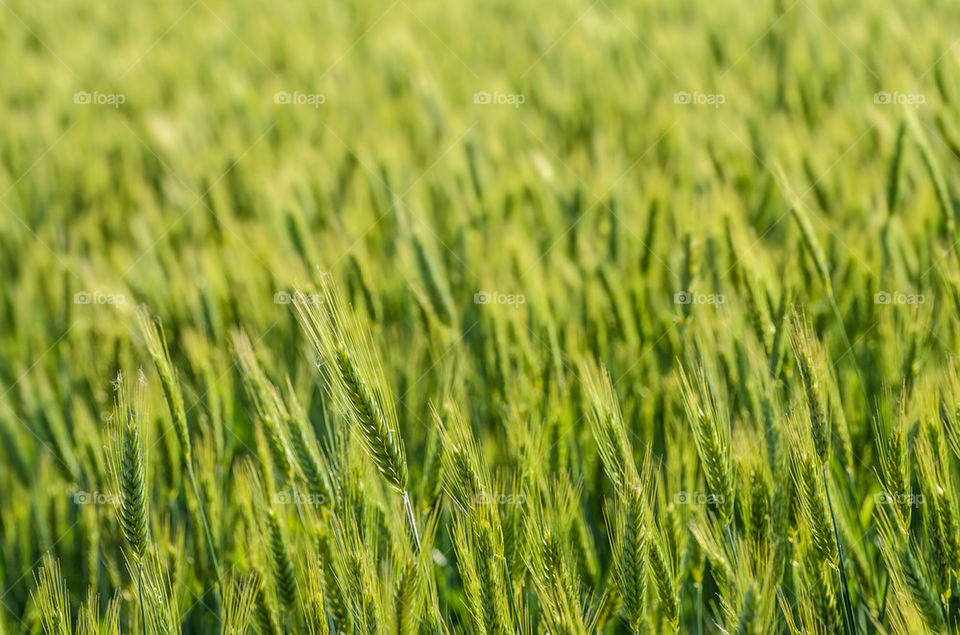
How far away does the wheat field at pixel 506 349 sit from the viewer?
3.25 ft

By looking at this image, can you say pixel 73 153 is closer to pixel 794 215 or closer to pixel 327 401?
pixel 327 401

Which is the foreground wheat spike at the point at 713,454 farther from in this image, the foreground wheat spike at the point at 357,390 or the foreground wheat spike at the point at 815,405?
the foreground wheat spike at the point at 357,390

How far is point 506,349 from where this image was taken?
1.54 meters

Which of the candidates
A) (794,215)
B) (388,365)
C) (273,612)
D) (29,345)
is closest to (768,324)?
(794,215)

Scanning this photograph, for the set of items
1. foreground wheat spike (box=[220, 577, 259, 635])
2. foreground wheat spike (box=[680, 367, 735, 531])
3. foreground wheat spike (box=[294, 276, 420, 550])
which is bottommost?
foreground wheat spike (box=[220, 577, 259, 635])

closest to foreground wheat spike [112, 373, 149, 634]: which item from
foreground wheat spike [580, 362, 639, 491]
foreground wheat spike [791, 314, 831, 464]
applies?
foreground wheat spike [580, 362, 639, 491]

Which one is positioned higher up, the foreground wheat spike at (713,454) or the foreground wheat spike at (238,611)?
the foreground wheat spike at (713,454)

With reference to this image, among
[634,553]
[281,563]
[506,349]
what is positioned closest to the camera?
[634,553]

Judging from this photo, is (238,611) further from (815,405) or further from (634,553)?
(815,405)

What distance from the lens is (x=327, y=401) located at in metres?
1.56

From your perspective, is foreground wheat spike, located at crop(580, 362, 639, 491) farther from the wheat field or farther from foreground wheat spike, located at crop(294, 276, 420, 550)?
foreground wheat spike, located at crop(294, 276, 420, 550)

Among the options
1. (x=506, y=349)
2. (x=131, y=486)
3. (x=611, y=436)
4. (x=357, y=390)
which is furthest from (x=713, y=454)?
(x=131, y=486)

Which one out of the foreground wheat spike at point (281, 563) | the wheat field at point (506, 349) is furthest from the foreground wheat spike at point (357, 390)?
the foreground wheat spike at point (281, 563)

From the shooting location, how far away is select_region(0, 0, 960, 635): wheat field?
3.25 feet
